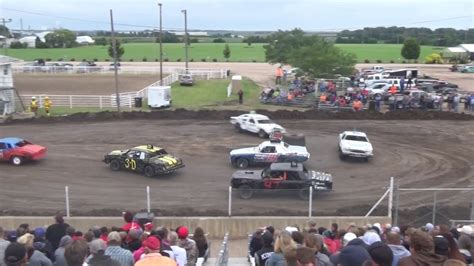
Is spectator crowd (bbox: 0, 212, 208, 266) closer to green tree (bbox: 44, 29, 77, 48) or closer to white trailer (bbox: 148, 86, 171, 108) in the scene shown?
white trailer (bbox: 148, 86, 171, 108)

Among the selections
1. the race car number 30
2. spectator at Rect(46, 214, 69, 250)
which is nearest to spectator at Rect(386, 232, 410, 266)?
spectator at Rect(46, 214, 69, 250)

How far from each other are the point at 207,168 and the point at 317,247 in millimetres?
17050

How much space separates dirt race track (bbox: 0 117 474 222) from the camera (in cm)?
2042

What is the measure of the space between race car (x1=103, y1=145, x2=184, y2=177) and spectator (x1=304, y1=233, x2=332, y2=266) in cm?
1526

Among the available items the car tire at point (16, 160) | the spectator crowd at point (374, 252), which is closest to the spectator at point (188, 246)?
the spectator crowd at point (374, 252)

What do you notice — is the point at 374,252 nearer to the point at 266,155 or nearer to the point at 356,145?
the point at 266,155

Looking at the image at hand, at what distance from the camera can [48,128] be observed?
34.3 m

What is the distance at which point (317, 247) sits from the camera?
8.66 meters

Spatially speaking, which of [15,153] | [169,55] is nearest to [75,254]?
[15,153]

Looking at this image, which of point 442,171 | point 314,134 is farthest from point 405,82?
point 442,171

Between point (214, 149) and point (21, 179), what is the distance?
9.87m

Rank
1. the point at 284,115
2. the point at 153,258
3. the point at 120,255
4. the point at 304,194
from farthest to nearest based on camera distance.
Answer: the point at 284,115 → the point at 304,194 → the point at 120,255 → the point at 153,258

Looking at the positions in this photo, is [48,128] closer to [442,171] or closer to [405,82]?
[442,171]

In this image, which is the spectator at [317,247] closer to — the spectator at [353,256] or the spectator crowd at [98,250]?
the spectator at [353,256]
